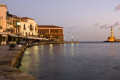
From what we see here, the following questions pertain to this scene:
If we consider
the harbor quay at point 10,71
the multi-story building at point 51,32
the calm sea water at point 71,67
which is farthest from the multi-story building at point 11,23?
the multi-story building at point 51,32

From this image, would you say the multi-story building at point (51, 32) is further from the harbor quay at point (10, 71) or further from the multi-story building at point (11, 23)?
the harbor quay at point (10, 71)

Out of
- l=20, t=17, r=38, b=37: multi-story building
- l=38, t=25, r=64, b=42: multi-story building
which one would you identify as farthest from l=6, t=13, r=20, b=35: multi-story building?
l=38, t=25, r=64, b=42: multi-story building

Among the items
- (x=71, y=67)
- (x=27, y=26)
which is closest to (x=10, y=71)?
(x=71, y=67)

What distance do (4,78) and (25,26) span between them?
92.5 metres

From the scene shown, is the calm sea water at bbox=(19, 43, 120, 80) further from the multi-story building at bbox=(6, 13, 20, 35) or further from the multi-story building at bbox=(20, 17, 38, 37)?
the multi-story building at bbox=(20, 17, 38, 37)

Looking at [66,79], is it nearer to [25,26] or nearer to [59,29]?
[25,26]

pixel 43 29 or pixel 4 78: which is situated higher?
pixel 43 29

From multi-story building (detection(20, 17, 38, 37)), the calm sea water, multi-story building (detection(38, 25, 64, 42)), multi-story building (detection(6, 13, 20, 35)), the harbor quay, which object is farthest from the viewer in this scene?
multi-story building (detection(38, 25, 64, 42))

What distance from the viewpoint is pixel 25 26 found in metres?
97.5

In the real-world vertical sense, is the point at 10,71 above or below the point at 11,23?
below

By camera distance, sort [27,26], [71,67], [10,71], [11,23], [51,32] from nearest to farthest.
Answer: [10,71] < [71,67] < [11,23] < [27,26] < [51,32]

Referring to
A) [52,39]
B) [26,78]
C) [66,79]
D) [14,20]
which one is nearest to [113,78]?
[66,79]

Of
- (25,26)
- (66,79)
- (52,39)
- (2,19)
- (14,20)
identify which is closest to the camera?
(66,79)

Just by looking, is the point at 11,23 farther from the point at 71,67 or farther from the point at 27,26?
the point at 71,67
